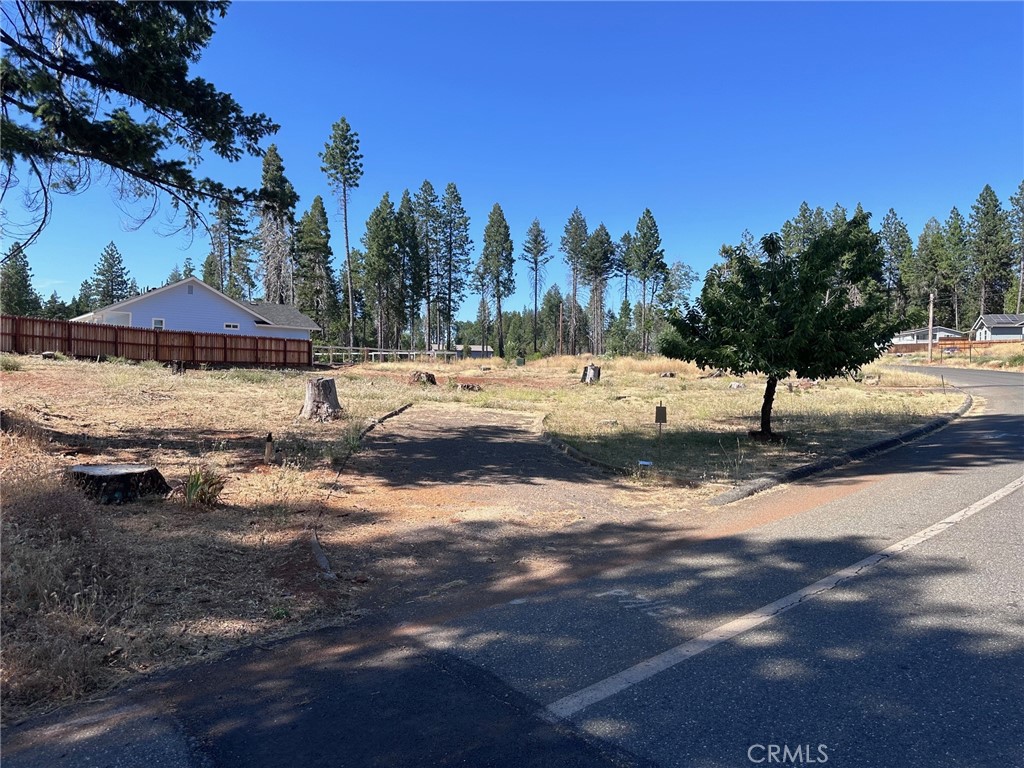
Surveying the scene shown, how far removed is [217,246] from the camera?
9812 mm

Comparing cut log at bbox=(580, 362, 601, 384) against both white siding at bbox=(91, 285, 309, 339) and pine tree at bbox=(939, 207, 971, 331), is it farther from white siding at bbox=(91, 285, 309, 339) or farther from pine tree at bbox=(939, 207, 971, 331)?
pine tree at bbox=(939, 207, 971, 331)

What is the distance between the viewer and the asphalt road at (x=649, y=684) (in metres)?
2.75

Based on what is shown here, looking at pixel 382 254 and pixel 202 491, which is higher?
pixel 382 254

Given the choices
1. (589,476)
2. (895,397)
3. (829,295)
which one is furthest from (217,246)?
(895,397)

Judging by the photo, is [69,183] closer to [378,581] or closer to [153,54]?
[153,54]

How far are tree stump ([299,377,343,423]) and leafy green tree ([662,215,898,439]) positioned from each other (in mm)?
7743

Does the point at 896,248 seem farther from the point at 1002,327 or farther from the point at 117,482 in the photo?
the point at 117,482

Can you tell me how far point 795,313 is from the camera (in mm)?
11102

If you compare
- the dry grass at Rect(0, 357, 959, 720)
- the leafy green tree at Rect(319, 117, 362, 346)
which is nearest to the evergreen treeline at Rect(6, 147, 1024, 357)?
the leafy green tree at Rect(319, 117, 362, 346)

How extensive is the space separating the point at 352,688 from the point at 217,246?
8.49 m

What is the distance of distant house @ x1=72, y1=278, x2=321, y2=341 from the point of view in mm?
38156

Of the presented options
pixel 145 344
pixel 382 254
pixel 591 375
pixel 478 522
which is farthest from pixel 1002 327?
pixel 478 522

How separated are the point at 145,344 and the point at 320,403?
23.5 metres
